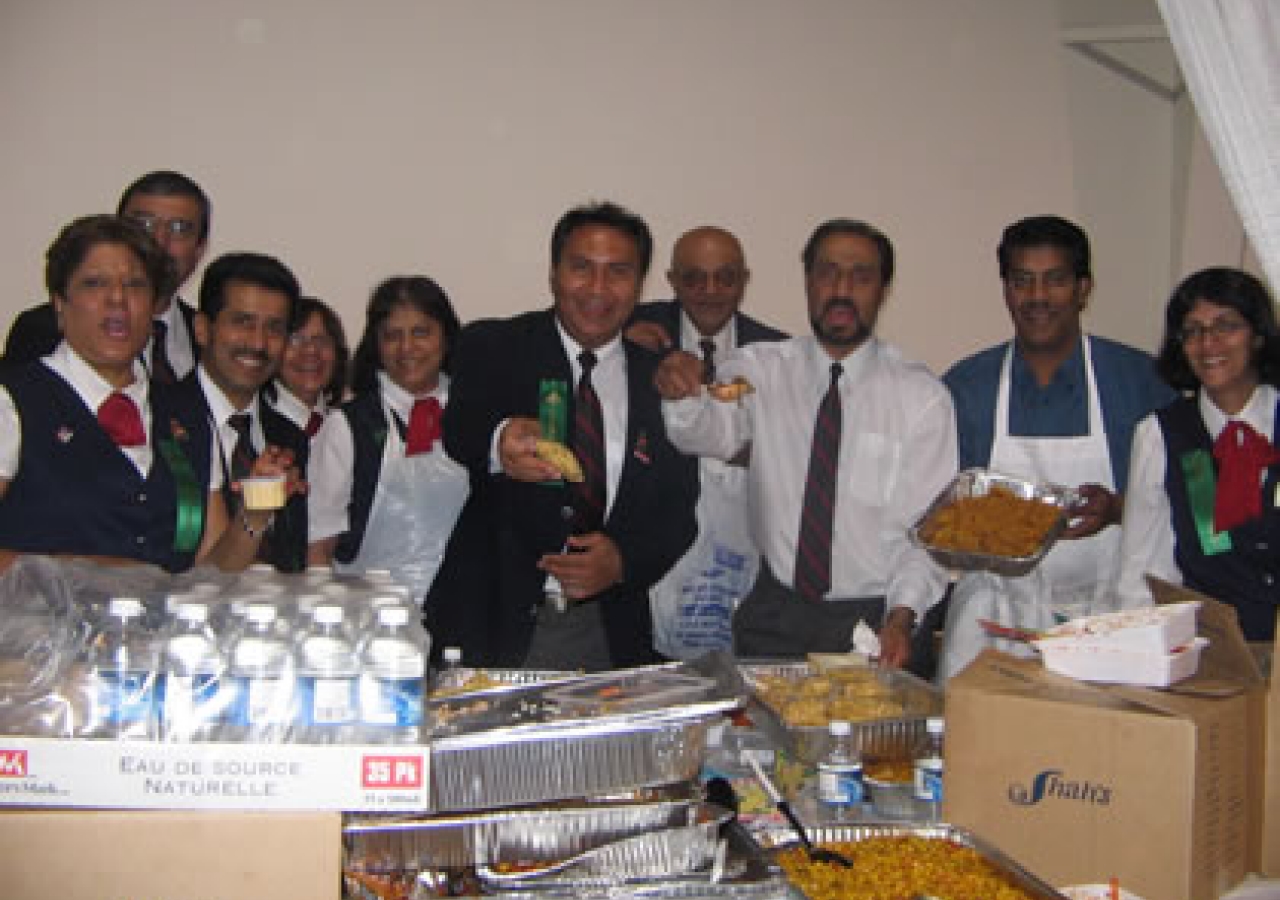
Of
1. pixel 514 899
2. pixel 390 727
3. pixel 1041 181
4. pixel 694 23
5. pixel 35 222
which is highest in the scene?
pixel 694 23

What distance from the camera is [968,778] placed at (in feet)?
6.79

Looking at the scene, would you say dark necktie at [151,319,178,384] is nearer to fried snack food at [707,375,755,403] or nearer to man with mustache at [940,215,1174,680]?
fried snack food at [707,375,755,403]

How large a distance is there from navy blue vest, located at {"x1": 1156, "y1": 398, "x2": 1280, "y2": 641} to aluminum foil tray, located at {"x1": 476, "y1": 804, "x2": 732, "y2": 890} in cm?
165

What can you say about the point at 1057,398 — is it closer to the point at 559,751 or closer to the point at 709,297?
the point at 709,297

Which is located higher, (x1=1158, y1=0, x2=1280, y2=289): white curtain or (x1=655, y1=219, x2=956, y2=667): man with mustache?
(x1=1158, y1=0, x2=1280, y2=289): white curtain

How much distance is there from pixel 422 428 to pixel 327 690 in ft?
5.87

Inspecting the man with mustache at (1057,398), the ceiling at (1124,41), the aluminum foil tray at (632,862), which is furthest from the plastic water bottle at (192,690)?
the ceiling at (1124,41)

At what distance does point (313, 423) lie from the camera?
3561 millimetres

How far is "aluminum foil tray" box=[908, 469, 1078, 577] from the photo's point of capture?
2.72m

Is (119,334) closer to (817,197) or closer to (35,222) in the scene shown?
(35,222)

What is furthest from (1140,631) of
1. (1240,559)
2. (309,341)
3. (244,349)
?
(309,341)

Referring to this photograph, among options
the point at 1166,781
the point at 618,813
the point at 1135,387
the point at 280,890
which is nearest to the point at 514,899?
the point at 618,813

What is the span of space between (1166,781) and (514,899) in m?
1.05

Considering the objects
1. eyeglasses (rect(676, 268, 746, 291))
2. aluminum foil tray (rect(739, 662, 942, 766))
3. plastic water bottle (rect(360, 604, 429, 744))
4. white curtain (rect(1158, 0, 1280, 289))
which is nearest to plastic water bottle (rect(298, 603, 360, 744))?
plastic water bottle (rect(360, 604, 429, 744))
